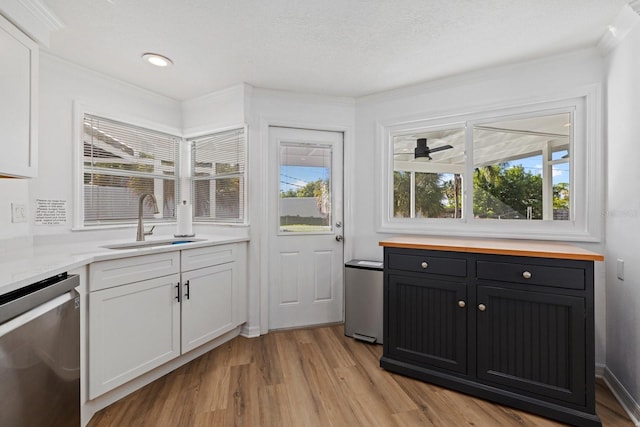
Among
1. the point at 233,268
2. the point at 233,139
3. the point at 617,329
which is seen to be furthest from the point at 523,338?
the point at 233,139

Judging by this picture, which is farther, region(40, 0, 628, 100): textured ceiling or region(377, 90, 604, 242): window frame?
region(377, 90, 604, 242): window frame

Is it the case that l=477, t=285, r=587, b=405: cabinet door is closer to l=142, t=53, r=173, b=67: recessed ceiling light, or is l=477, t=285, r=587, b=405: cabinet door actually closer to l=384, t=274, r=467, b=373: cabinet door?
l=384, t=274, r=467, b=373: cabinet door

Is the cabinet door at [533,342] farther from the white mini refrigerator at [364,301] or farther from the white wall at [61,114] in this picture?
the white wall at [61,114]

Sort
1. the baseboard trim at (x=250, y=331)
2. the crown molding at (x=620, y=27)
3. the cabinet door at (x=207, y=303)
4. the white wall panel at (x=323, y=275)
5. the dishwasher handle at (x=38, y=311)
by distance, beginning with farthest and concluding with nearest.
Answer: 1. the white wall panel at (x=323, y=275)
2. the baseboard trim at (x=250, y=331)
3. the cabinet door at (x=207, y=303)
4. the crown molding at (x=620, y=27)
5. the dishwasher handle at (x=38, y=311)

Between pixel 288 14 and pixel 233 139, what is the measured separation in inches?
56.1

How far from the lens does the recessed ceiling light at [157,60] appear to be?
224 cm

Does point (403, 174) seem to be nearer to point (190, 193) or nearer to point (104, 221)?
point (190, 193)

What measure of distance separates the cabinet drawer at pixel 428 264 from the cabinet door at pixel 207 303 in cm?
138

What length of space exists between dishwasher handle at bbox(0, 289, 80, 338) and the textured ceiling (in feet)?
5.12

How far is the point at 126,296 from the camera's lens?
1.90 metres

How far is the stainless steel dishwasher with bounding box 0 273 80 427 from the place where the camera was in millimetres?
1058

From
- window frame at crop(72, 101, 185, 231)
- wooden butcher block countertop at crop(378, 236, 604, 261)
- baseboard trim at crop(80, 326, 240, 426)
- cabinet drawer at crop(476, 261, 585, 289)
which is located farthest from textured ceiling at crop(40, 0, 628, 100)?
baseboard trim at crop(80, 326, 240, 426)

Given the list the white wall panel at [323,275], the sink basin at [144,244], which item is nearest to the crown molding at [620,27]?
the white wall panel at [323,275]

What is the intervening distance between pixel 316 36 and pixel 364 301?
2132 millimetres
